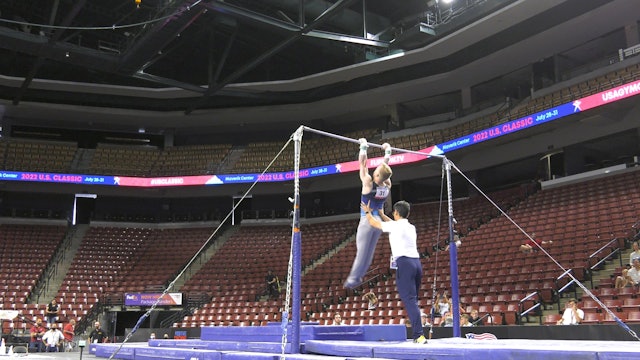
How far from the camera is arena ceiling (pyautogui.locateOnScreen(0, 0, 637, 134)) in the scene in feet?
69.8

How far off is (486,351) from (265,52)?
64.4ft

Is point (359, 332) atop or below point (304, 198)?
below

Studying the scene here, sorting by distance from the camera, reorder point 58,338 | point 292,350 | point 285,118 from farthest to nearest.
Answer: point 285,118 < point 58,338 < point 292,350

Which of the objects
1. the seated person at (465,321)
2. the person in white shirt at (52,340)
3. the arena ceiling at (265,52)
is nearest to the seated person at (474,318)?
the seated person at (465,321)

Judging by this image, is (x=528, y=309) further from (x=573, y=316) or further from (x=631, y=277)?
(x=631, y=277)

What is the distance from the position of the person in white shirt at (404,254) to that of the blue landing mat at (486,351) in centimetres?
55

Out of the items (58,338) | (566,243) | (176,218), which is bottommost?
(58,338)

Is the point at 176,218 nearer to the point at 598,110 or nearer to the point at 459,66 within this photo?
the point at 459,66

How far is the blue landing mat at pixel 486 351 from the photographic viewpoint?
19.0 feet

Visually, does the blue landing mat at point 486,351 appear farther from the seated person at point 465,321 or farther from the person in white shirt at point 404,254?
the seated person at point 465,321

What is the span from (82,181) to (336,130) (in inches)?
565

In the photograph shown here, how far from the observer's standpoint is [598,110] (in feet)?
62.9

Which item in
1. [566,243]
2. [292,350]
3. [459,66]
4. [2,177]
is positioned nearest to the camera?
[292,350]

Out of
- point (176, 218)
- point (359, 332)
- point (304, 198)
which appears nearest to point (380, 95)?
point (304, 198)
